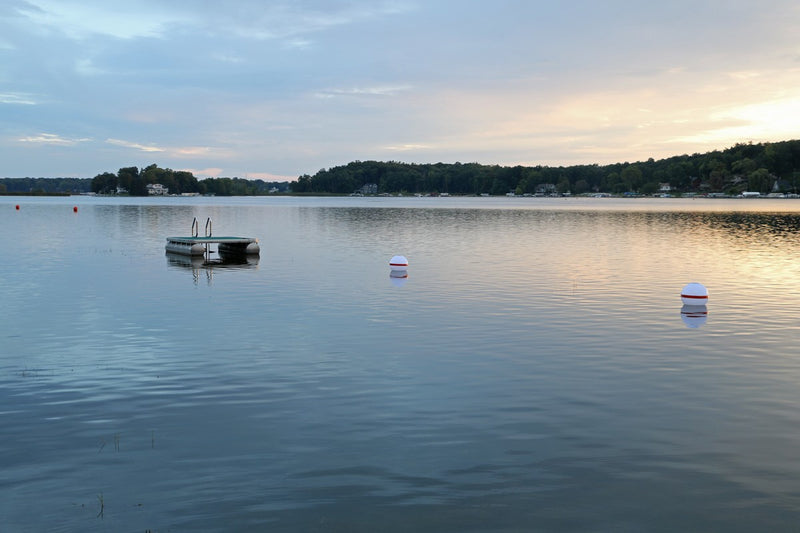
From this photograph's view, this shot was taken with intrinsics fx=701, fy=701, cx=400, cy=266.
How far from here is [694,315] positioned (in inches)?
1136

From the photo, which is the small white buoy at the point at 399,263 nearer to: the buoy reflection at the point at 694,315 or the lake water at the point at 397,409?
the lake water at the point at 397,409

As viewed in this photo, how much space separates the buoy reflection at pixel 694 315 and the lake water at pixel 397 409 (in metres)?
0.19

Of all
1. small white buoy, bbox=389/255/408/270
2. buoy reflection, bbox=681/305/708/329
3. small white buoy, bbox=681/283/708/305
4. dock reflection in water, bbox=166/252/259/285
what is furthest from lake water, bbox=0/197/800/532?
A: dock reflection in water, bbox=166/252/259/285

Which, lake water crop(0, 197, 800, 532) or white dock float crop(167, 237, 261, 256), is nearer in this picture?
lake water crop(0, 197, 800, 532)

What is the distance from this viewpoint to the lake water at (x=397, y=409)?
1107 cm

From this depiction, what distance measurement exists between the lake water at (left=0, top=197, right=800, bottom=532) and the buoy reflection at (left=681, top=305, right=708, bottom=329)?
0.19 m

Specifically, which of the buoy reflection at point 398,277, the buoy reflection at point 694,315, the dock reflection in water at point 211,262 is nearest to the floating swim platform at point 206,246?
the dock reflection in water at point 211,262

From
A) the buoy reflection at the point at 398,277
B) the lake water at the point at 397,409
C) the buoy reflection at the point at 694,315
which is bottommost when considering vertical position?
the lake water at the point at 397,409

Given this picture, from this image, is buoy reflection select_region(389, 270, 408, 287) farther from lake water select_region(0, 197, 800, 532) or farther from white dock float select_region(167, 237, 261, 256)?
white dock float select_region(167, 237, 261, 256)

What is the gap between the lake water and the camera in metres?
11.1

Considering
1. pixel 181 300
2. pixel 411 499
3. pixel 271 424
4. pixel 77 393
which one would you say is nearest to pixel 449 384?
pixel 271 424

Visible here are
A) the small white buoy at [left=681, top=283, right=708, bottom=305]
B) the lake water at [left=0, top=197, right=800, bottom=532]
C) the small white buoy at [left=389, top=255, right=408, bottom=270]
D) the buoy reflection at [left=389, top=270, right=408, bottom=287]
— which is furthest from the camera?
the small white buoy at [left=389, top=255, right=408, bottom=270]

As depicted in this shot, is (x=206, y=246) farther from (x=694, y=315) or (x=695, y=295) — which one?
(x=694, y=315)

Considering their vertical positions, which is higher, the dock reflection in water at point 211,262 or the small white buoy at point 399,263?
the small white buoy at point 399,263
